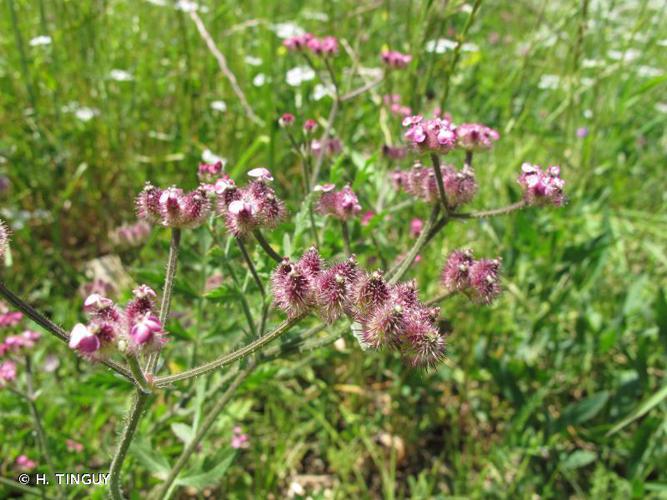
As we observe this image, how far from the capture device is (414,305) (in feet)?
4.39

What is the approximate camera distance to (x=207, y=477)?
1.74 meters

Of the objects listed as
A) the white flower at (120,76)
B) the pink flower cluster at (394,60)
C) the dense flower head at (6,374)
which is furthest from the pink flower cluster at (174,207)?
the white flower at (120,76)

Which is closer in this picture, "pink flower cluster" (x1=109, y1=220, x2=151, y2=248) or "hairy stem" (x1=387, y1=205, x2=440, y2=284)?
"hairy stem" (x1=387, y1=205, x2=440, y2=284)

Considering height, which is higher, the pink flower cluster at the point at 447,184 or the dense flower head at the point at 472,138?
the dense flower head at the point at 472,138

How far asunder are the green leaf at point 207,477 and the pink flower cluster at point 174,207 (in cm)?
79

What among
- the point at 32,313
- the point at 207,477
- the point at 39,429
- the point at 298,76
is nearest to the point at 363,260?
the point at 207,477

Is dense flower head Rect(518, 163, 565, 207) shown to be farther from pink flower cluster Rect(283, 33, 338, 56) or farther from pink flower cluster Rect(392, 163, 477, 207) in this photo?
pink flower cluster Rect(283, 33, 338, 56)

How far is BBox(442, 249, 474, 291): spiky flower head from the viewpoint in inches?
61.3

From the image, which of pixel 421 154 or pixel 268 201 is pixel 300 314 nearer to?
pixel 268 201

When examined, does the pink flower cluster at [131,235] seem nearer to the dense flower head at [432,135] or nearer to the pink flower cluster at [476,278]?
the dense flower head at [432,135]

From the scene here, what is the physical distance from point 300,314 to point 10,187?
293cm

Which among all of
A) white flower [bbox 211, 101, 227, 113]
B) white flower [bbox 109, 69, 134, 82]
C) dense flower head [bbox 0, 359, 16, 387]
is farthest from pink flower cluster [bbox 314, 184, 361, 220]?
white flower [bbox 109, 69, 134, 82]

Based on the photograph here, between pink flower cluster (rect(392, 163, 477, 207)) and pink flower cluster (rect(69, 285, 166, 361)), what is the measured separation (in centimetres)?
95

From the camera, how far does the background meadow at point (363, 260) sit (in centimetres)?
227
